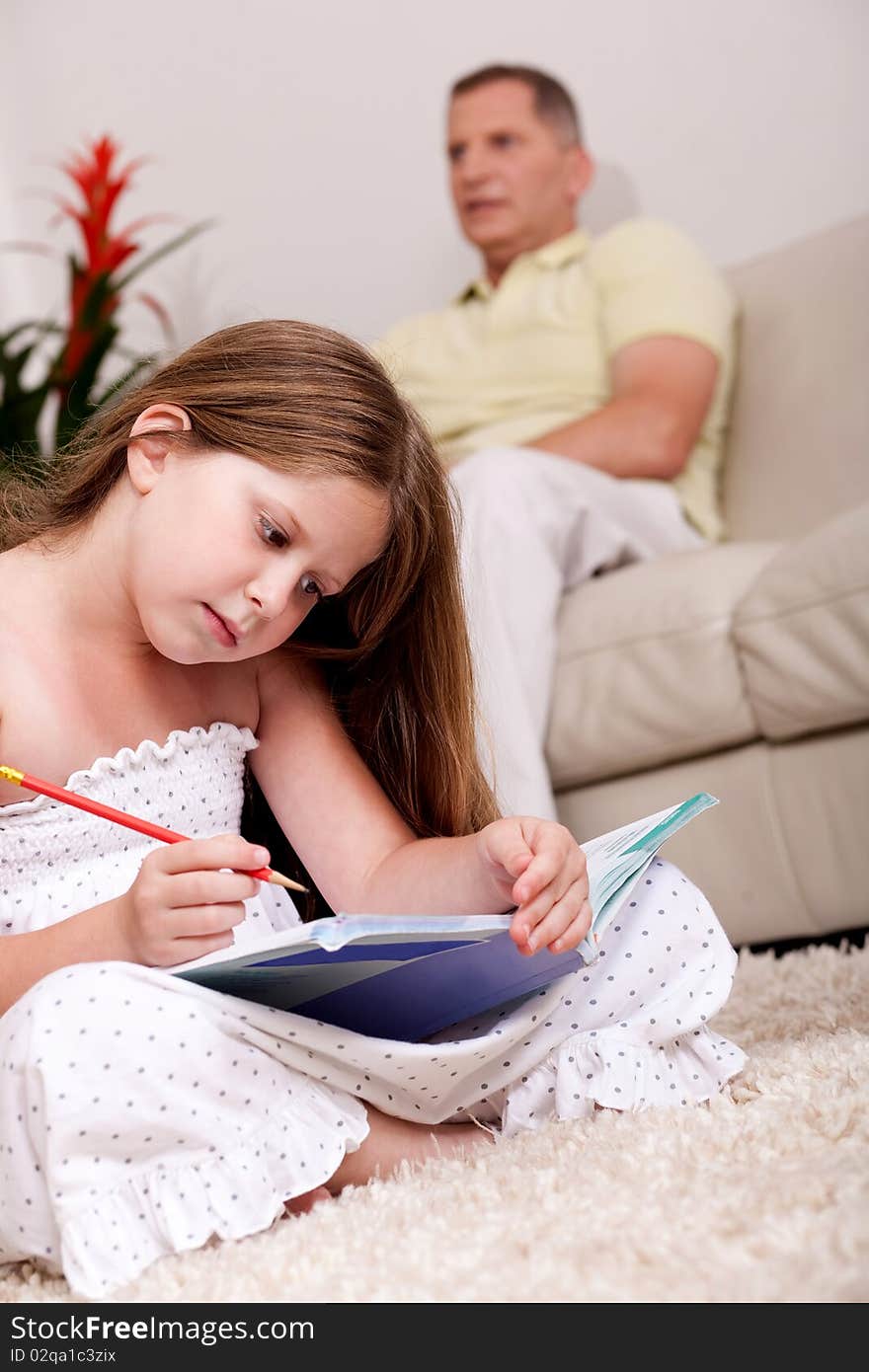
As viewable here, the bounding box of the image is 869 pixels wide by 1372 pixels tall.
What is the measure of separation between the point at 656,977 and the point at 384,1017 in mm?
166

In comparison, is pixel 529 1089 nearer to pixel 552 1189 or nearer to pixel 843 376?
pixel 552 1189

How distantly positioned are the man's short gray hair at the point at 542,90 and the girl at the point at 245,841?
136 centimetres

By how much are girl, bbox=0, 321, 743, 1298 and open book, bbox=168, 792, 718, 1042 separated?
0.02 meters

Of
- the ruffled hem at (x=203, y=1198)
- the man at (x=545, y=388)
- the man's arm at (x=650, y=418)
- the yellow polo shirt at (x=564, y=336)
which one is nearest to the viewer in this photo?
the ruffled hem at (x=203, y=1198)

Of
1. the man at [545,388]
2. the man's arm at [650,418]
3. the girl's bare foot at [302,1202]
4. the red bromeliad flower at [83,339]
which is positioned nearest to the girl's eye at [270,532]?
the girl's bare foot at [302,1202]

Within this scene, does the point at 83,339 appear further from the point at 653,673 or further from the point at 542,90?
the point at 653,673

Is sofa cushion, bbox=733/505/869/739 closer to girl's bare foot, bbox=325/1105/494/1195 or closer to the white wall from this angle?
girl's bare foot, bbox=325/1105/494/1195

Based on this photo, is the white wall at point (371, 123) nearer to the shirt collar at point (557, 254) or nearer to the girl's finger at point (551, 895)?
the shirt collar at point (557, 254)

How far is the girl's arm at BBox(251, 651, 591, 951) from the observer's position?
2.35ft

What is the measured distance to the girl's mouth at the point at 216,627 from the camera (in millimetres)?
797

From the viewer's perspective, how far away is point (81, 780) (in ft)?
2.73

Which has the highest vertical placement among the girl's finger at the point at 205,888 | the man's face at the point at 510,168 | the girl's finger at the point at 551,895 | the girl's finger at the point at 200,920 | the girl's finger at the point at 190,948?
the man's face at the point at 510,168

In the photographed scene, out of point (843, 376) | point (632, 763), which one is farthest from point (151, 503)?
point (843, 376)

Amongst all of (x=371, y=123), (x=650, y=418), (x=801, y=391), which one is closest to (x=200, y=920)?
(x=650, y=418)
